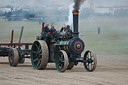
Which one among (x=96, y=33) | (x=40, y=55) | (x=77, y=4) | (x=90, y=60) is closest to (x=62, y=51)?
(x=90, y=60)

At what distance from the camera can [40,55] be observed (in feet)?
63.4

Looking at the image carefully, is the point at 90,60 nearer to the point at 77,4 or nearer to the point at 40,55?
the point at 77,4

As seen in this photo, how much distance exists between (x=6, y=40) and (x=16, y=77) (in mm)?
21486

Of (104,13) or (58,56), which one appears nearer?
(58,56)

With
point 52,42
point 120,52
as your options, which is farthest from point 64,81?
point 120,52

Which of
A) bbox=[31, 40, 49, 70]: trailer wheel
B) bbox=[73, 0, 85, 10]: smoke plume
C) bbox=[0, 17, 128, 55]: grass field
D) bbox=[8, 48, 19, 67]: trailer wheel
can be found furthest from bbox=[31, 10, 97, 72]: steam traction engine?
bbox=[0, 17, 128, 55]: grass field

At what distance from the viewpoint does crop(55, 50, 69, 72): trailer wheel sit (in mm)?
17406

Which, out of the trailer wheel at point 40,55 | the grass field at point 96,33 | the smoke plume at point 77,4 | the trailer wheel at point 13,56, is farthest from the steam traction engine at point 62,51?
the grass field at point 96,33

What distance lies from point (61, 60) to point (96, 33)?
20.1m

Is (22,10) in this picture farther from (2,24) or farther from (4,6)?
(2,24)

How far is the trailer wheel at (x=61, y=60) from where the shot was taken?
17.4 metres

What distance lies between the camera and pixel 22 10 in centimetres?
3136

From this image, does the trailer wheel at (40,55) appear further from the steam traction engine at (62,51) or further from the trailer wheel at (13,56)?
the trailer wheel at (13,56)

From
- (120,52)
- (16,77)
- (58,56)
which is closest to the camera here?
(16,77)
